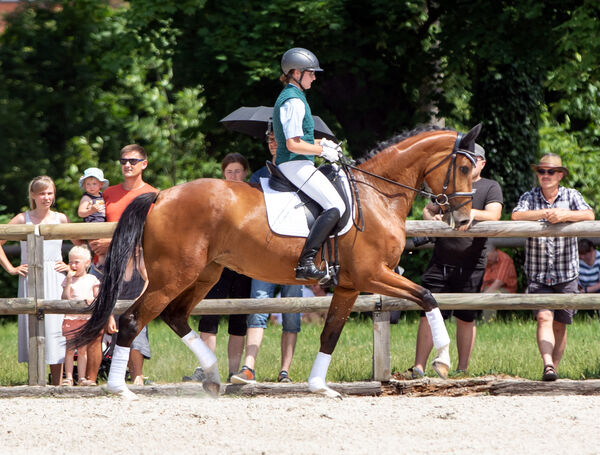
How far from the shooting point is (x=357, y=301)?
8.15 metres

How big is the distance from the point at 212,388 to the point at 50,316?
1.94 m

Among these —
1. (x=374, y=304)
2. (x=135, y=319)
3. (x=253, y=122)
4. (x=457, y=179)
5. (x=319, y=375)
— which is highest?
(x=253, y=122)

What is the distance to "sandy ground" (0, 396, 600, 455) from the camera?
18.5ft

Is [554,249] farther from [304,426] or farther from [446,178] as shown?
[304,426]

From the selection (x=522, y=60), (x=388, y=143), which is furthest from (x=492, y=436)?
(x=522, y=60)

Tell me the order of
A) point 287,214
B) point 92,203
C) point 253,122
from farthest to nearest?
point 253,122 < point 92,203 < point 287,214

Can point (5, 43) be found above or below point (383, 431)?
above

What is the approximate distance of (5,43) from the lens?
20.4 m

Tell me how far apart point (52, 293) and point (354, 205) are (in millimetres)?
2992

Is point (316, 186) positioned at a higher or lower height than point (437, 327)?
higher

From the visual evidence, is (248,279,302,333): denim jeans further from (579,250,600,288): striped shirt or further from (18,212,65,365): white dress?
(579,250,600,288): striped shirt

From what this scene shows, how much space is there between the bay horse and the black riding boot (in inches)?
5.2

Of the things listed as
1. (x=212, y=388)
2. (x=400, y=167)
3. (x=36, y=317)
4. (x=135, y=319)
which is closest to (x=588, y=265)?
(x=400, y=167)

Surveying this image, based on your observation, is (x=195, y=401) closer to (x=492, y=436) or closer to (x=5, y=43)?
(x=492, y=436)
